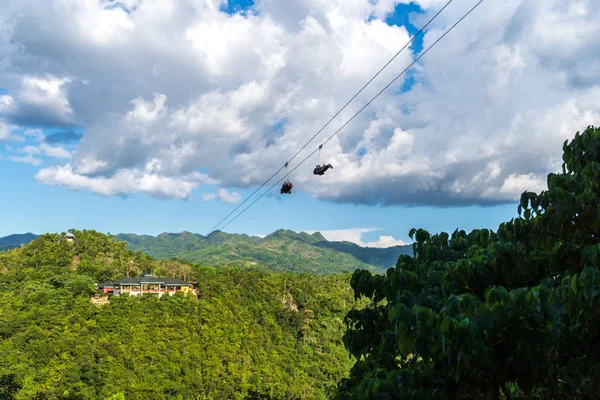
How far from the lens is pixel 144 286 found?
45094 mm

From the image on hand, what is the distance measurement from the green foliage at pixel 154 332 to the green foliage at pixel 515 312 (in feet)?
88.6

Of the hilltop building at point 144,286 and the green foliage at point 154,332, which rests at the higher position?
the hilltop building at point 144,286

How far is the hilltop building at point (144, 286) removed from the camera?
144 ft

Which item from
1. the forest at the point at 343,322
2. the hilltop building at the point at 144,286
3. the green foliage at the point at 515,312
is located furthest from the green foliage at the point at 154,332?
the green foliage at the point at 515,312

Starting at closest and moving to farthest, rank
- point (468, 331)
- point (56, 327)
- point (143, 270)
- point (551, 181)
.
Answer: point (468, 331) → point (551, 181) → point (56, 327) → point (143, 270)

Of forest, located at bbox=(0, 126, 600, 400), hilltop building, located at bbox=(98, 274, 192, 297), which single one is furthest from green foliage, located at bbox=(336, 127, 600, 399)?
hilltop building, located at bbox=(98, 274, 192, 297)

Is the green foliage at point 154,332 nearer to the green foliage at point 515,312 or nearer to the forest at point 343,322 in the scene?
the forest at point 343,322

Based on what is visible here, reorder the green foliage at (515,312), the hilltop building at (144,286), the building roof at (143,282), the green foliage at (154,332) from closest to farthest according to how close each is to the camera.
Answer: the green foliage at (515,312) → the green foliage at (154,332) → the hilltop building at (144,286) → the building roof at (143,282)

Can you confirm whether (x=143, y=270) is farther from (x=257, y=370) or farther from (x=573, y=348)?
(x=573, y=348)

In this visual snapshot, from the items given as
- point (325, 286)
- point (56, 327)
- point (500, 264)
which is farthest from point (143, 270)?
point (500, 264)

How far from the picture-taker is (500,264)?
3.52 metres

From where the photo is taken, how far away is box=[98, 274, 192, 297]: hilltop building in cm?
4400

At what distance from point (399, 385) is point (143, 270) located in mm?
56841

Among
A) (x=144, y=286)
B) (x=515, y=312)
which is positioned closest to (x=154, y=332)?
(x=144, y=286)
